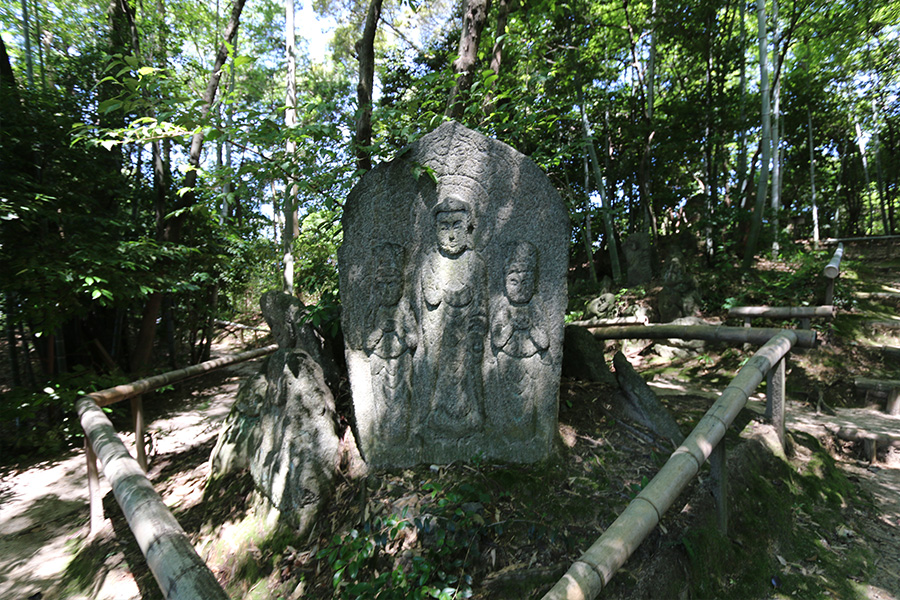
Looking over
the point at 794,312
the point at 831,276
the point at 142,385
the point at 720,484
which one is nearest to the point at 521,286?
the point at 720,484

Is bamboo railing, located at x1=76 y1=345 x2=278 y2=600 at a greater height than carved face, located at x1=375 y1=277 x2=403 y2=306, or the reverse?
carved face, located at x1=375 y1=277 x2=403 y2=306

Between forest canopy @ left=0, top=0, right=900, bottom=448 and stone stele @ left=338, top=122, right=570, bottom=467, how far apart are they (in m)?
0.47

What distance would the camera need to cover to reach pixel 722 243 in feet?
30.9

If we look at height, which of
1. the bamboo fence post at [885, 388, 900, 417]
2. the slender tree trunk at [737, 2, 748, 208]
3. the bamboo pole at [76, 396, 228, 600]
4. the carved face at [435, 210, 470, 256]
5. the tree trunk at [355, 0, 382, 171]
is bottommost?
the bamboo fence post at [885, 388, 900, 417]

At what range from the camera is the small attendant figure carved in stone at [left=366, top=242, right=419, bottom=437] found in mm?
2863

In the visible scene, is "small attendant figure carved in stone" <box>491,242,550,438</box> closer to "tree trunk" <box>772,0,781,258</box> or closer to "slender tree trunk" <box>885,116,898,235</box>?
"tree trunk" <box>772,0,781,258</box>

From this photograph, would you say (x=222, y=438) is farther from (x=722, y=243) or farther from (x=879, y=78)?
(x=879, y=78)

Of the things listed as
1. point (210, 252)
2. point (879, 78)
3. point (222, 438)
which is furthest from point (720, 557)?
point (879, 78)

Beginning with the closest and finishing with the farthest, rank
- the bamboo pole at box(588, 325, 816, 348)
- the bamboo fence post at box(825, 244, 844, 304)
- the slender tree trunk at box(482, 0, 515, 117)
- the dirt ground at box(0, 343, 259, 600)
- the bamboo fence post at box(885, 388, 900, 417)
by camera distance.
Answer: the dirt ground at box(0, 343, 259, 600)
the bamboo pole at box(588, 325, 816, 348)
the slender tree trunk at box(482, 0, 515, 117)
the bamboo fence post at box(885, 388, 900, 417)
the bamboo fence post at box(825, 244, 844, 304)

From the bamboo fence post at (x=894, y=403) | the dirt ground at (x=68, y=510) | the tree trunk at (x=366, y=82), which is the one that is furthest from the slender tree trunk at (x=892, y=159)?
the dirt ground at (x=68, y=510)

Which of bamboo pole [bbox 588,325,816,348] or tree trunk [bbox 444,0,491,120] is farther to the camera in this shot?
tree trunk [bbox 444,0,491,120]

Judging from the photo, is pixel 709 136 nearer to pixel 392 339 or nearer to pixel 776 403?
pixel 776 403

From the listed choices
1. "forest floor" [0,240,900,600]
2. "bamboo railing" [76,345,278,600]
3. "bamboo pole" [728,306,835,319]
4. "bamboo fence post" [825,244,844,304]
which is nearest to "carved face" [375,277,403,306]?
"forest floor" [0,240,900,600]

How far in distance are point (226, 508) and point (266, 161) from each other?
7.26 feet
